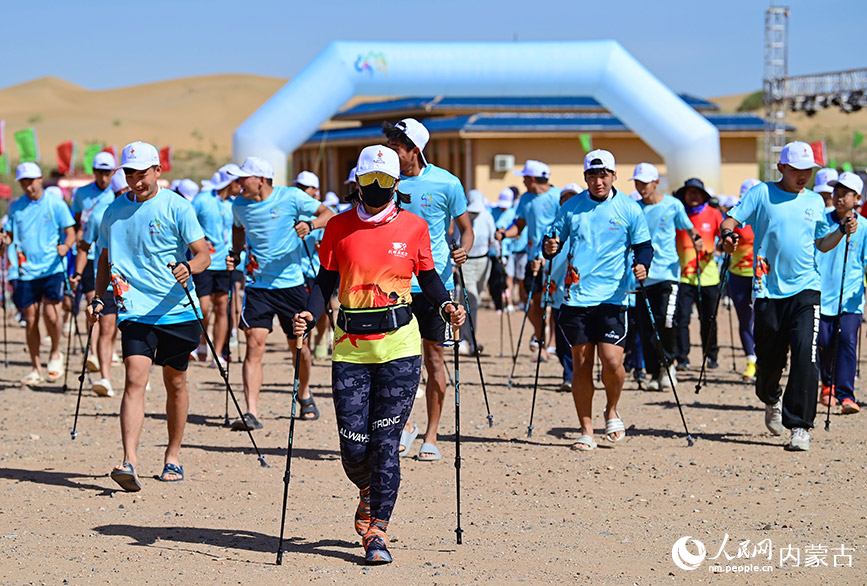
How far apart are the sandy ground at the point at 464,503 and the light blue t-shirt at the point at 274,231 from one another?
1.29m

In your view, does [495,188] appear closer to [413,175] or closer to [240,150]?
[240,150]

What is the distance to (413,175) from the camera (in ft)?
28.6

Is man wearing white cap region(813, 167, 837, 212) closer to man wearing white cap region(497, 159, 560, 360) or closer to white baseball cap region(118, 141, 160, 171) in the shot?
man wearing white cap region(497, 159, 560, 360)

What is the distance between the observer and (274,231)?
10156mm

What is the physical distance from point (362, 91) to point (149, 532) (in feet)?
57.0

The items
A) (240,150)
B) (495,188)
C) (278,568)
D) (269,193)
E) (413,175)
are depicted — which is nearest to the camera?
(278,568)

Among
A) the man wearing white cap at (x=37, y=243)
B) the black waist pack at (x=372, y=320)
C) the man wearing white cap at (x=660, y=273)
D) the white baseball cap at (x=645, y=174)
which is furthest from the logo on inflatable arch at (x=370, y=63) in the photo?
the black waist pack at (x=372, y=320)

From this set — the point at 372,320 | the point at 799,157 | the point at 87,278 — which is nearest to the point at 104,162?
the point at 87,278

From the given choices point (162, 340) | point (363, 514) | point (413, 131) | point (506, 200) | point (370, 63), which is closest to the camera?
point (363, 514)

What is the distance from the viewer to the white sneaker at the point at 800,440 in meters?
9.21

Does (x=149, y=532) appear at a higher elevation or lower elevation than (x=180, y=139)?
lower

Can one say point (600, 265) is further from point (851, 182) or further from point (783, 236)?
point (851, 182)

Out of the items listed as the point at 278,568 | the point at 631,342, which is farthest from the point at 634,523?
the point at 631,342

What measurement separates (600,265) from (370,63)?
1470 centimetres
